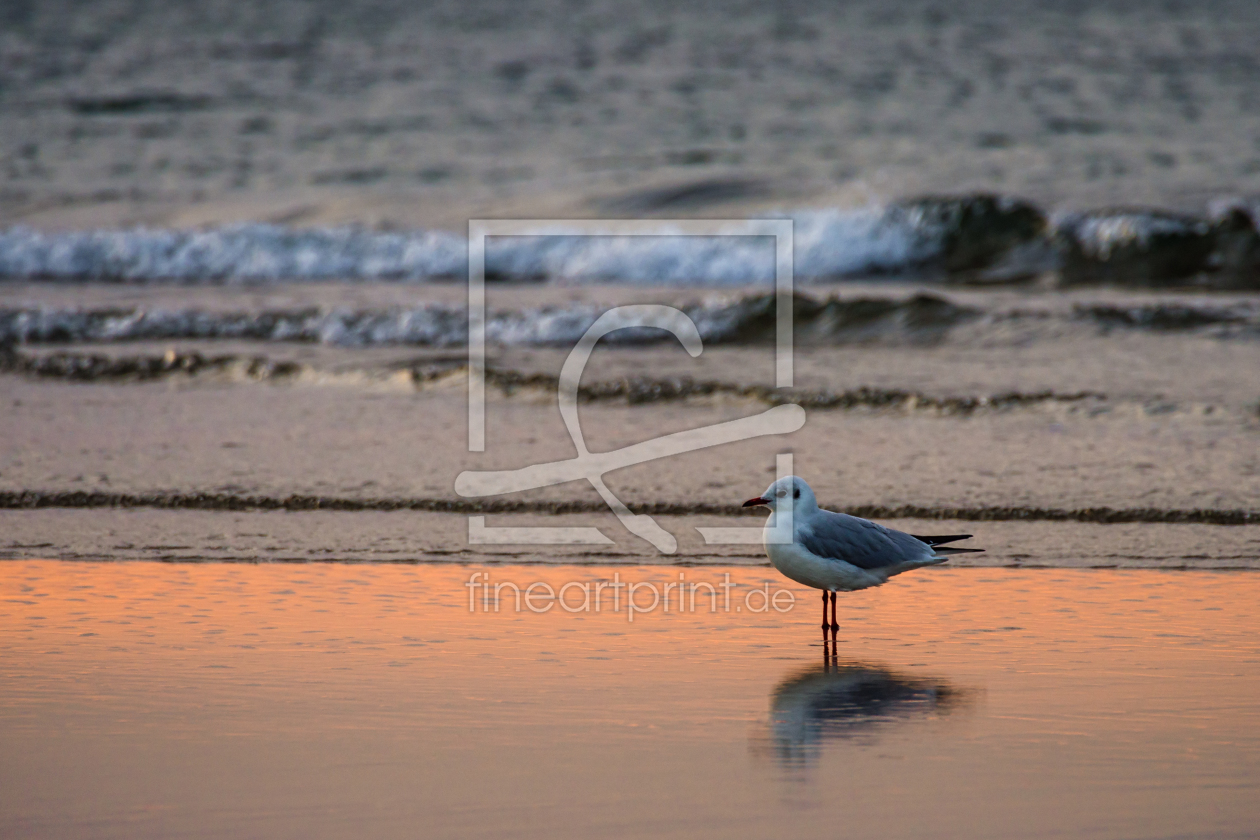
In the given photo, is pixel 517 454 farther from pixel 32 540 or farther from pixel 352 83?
pixel 352 83

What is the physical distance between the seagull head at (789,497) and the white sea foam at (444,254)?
9.31 meters

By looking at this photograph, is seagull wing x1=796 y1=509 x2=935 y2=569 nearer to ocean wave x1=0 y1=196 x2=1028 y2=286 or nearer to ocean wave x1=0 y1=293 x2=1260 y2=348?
ocean wave x1=0 y1=293 x2=1260 y2=348

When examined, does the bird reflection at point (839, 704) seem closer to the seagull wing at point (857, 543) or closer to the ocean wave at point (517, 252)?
the seagull wing at point (857, 543)

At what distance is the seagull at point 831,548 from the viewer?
3865 mm

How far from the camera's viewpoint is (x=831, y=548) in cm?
389

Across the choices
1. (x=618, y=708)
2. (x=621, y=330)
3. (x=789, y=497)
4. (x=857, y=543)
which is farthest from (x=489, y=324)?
(x=618, y=708)

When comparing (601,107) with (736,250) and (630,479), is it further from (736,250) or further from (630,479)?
(630,479)

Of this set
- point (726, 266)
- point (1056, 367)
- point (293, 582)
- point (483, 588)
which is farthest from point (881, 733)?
point (726, 266)

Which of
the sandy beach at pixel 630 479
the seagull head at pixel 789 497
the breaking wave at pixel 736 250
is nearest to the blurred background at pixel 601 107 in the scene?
the sandy beach at pixel 630 479

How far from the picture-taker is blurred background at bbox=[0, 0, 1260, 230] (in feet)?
52.2

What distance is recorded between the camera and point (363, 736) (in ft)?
10.0

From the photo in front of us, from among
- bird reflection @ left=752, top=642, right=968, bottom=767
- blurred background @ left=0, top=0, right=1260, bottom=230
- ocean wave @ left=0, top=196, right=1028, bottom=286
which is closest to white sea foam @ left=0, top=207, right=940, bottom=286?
ocean wave @ left=0, top=196, right=1028, bottom=286

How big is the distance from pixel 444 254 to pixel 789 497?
35.0 feet

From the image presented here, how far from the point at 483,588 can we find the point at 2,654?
136 cm
